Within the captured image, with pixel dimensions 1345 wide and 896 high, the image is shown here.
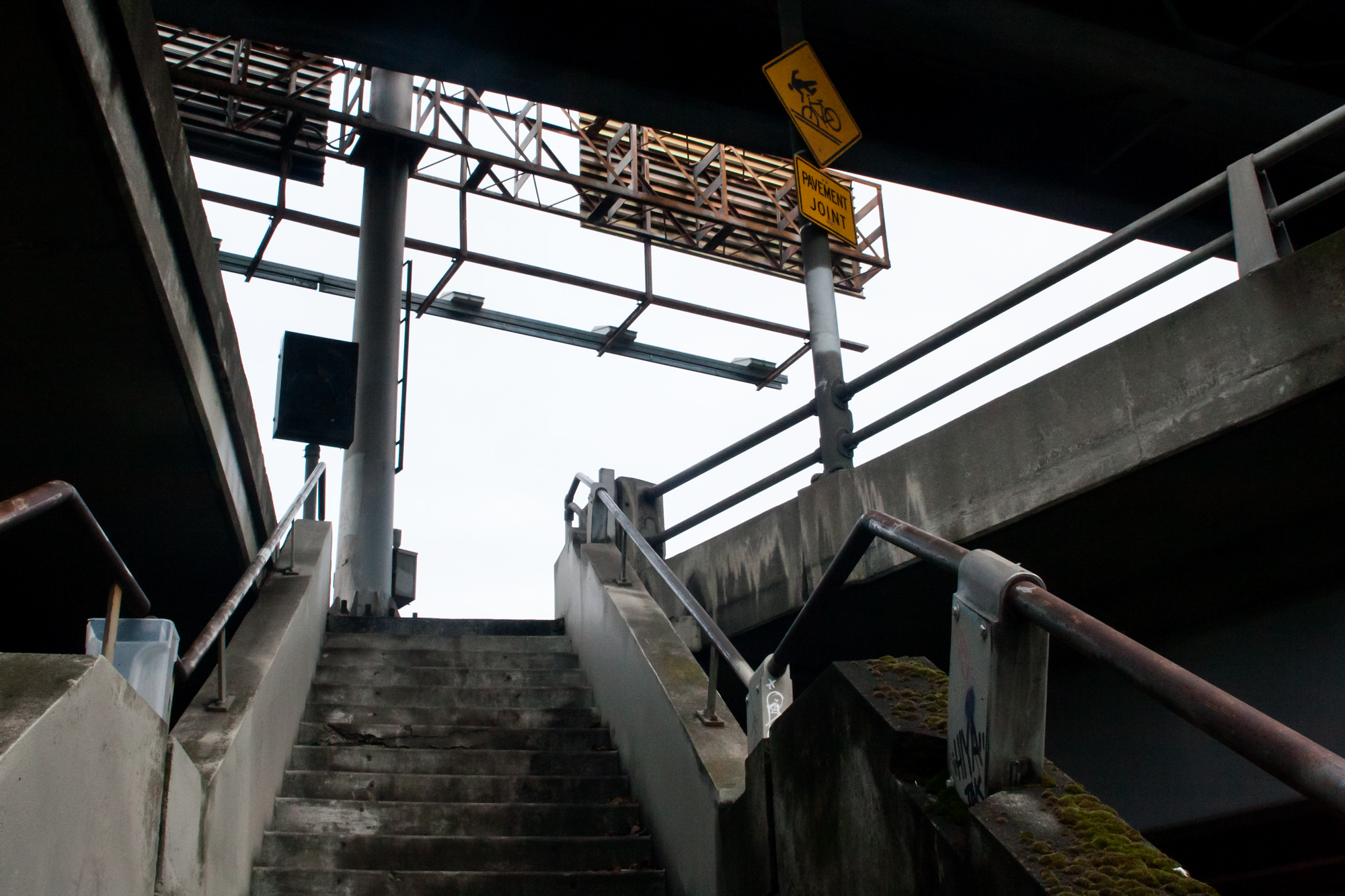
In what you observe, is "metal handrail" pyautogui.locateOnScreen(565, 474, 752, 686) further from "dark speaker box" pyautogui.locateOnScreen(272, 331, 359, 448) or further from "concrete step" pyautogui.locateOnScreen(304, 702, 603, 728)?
"dark speaker box" pyautogui.locateOnScreen(272, 331, 359, 448)

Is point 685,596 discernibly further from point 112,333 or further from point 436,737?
point 112,333

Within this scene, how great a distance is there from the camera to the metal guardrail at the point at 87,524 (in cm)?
294

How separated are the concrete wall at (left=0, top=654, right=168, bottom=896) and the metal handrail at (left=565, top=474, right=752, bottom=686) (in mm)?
2290

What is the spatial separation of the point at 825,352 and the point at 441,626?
3.76 m

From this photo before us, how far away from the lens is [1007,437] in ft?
18.4

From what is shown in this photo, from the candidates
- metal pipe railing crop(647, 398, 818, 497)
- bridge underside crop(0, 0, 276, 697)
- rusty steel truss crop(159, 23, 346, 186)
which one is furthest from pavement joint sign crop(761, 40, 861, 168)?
rusty steel truss crop(159, 23, 346, 186)

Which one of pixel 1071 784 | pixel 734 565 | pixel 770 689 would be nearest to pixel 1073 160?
pixel 734 565

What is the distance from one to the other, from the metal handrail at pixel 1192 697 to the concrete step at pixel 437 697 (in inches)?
189

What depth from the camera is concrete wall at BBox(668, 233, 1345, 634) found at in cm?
447

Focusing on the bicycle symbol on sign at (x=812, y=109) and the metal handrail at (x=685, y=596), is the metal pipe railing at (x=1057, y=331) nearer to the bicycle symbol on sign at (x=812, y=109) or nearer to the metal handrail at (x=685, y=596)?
the metal handrail at (x=685, y=596)

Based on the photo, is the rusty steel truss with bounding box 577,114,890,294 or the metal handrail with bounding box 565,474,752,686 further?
the rusty steel truss with bounding box 577,114,890,294

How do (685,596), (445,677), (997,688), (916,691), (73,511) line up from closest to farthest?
1. (997,688)
2. (916,691)
3. (73,511)
4. (685,596)
5. (445,677)

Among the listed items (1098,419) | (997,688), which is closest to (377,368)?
(1098,419)

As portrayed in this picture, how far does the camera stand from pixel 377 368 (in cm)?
1348
